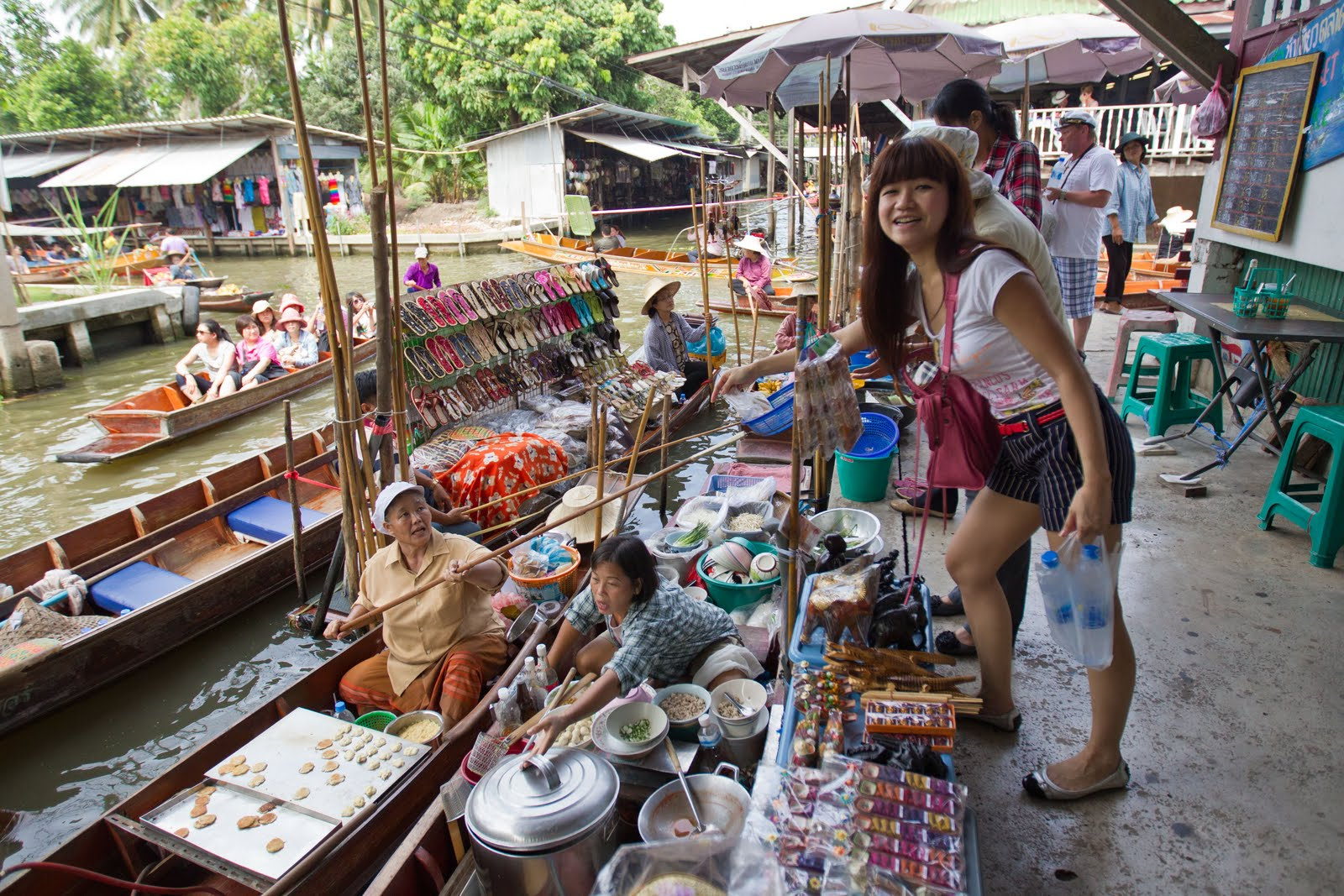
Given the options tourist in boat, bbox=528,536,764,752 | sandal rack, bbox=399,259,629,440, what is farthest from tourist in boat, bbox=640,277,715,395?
tourist in boat, bbox=528,536,764,752

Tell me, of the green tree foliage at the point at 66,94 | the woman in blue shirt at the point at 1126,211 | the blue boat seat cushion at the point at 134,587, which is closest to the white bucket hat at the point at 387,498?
the blue boat seat cushion at the point at 134,587

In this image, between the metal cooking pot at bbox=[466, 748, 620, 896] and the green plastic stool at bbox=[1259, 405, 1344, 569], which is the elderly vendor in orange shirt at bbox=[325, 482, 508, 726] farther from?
the green plastic stool at bbox=[1259, 405, 1344, 569]

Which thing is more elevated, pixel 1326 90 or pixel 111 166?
pixel 111 166

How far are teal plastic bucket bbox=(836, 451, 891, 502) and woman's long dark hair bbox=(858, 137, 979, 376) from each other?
7.10 ft

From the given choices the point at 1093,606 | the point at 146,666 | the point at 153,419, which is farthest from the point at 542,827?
the point at 153,419

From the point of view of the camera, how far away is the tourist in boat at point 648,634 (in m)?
3.02

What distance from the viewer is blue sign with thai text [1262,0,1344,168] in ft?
14.4

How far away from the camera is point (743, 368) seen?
2271 millimetres

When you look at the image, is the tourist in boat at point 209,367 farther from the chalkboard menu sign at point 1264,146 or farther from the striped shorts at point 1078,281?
the chalkboard menu sign at point 1264,146

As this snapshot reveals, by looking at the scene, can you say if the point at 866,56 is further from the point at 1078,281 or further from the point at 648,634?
the point at 648,634

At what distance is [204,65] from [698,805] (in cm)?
3800

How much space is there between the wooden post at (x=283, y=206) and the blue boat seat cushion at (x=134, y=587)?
23207 mm

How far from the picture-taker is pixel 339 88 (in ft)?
112

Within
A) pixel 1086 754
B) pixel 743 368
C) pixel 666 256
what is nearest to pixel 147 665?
pixel 743 368
